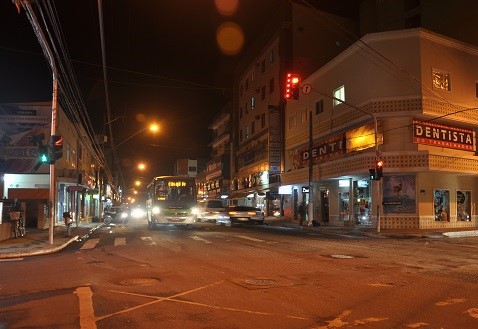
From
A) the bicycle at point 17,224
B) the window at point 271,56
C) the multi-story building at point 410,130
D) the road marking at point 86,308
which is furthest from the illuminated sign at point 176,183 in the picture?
the window at point 271,56

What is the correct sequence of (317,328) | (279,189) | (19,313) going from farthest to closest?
1. (279,189)
2. (19,313)
3. (317,328)

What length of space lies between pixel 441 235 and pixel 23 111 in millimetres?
25531

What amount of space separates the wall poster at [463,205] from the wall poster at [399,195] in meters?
4.04

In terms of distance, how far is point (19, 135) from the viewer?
100.0 feet

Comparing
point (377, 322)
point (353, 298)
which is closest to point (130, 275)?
point (353, 298)

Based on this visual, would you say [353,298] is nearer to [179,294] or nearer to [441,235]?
[179,294]

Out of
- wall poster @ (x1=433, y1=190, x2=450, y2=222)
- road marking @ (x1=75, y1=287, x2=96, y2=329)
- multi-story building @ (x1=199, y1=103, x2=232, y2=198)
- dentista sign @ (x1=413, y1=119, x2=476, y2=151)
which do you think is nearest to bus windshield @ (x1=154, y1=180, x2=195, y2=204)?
dentista sign @ (x1=413, y1=119, x2=476, y2=151)

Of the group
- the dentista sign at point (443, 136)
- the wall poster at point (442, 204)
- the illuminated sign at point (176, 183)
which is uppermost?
the dentista sign at point (443, 136)

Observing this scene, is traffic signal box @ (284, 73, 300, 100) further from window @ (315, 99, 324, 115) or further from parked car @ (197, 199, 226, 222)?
parked car @ (197, 199, 226, 222)

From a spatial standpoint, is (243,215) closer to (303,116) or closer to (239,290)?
(303,116)

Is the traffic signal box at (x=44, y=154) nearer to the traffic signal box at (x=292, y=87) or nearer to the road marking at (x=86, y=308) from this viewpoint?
the traffic signal box at (x=292, y=87)

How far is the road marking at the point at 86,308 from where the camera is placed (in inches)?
257

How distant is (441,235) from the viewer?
25.5m

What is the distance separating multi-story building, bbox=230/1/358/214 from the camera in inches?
1778
